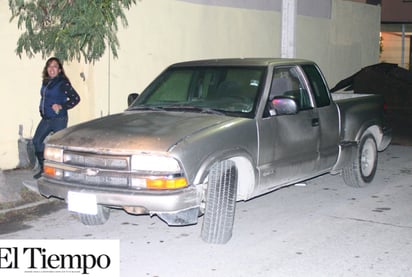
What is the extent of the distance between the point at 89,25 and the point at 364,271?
4.56 metres

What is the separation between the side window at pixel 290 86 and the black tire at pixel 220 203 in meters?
1.52

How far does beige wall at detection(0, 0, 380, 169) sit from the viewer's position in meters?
9.31

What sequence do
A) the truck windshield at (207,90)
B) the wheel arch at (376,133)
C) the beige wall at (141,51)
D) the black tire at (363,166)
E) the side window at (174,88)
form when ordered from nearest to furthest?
1. the truck windshield at (207,90)
2. the side window at (174,88)
3. the black tire at (363,166)
4. the wheel arch at (376,133)
5. the beige wall at (141,51)

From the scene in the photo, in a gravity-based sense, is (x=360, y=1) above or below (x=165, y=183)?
above

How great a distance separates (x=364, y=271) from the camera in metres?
5.24

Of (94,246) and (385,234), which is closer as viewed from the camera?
(94,246)

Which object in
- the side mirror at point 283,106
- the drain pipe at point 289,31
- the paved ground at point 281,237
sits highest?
the drain pipe at point 289,31

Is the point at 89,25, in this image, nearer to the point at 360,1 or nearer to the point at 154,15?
the point at 154,15

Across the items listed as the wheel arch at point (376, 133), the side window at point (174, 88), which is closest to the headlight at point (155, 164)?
the side window at point (174, 88)

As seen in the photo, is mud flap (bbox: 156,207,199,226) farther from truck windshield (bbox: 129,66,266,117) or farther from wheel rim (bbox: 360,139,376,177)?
wheel rim (bbox: 360,139,376,177)

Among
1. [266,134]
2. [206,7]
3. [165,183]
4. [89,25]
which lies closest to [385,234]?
[266,134]

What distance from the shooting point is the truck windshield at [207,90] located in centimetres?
Result: 648

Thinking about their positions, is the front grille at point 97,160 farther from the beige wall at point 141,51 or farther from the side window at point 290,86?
the beige wall at point 141,51

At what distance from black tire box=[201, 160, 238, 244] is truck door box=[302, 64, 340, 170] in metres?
1.84
